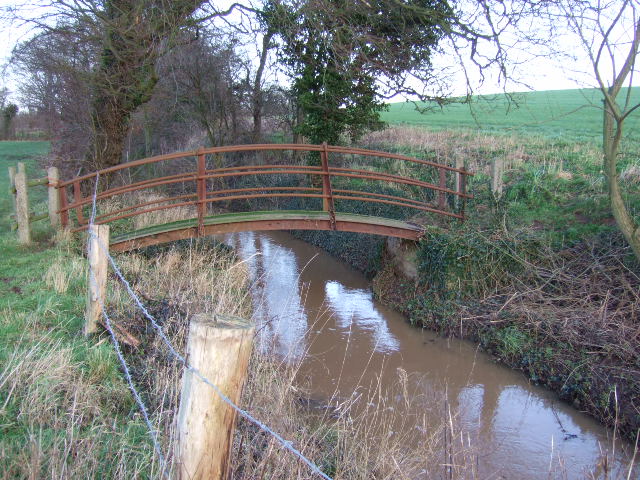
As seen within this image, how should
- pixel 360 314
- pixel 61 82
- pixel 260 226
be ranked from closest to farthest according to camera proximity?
pixel 260 226 < pixel 360 314 < pixel 61 82

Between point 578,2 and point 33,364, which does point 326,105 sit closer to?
point 578,2

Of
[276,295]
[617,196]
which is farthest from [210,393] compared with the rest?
[276,295]

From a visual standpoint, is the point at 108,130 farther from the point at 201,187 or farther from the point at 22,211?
the point at 201,187

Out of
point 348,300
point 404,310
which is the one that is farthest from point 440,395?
point 348,300

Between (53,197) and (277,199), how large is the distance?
1007 centimetres

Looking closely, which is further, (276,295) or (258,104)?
(258,104)

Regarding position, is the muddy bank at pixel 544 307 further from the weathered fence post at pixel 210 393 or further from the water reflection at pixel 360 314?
the weathered fence post at pixel 210 393

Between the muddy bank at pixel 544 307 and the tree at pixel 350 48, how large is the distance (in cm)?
413

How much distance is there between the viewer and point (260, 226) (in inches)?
383

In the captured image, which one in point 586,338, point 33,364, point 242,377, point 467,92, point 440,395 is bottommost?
point 440,395

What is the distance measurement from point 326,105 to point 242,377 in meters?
14.5

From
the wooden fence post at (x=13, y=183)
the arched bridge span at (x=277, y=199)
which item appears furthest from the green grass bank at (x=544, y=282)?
the wooden fence post at (x=13, y=183)

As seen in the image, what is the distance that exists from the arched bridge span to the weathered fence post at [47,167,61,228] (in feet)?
0.33

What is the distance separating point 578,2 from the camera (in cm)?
842
